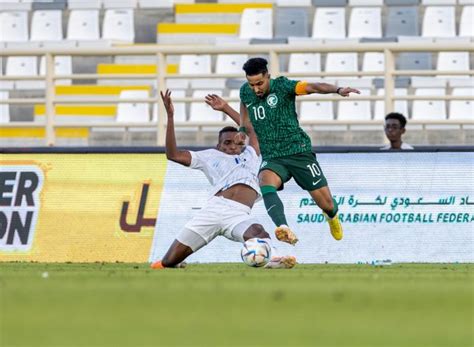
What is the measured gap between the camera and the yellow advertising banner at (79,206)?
1537 cm

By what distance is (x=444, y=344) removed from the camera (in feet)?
17.7

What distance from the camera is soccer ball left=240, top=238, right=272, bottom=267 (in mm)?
12055

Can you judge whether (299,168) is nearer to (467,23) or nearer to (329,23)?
(329,23)

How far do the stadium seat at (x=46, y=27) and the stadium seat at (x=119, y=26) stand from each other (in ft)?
2.77

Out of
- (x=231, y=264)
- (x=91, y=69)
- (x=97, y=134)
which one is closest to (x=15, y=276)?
(x=231, y=264)

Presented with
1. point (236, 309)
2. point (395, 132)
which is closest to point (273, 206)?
point (395, 132)

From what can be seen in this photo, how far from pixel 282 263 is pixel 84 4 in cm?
1339

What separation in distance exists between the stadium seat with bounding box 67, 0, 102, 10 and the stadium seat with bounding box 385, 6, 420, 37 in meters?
5.49

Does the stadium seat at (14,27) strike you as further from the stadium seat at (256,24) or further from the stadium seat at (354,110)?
the stadium seat at (354,110)

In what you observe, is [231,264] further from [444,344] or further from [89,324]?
[444,344]

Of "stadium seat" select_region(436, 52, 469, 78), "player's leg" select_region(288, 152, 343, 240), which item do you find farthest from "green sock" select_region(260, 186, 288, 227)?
"stadium seat" select_region(436, 52, 469, 78)

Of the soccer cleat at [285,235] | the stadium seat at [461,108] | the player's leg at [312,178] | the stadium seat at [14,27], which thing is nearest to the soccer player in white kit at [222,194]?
the player's leg at [312,178]

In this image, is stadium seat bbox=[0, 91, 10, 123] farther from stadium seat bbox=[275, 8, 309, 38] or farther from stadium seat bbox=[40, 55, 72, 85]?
stadium seat bbox=[275, 8, 309, 38]

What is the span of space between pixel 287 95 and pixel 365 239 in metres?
Result: 2.85
